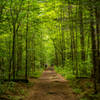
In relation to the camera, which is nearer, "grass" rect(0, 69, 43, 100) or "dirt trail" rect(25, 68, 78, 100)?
"grass" rect(0, 69, 43, 100)

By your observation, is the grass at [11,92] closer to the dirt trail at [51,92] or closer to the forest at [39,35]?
the forest at [39,35]

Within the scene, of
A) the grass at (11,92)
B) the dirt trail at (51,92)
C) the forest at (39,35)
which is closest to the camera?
the grass at (11,92)

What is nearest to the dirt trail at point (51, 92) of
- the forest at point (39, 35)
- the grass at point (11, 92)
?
the forest at point (39, 35)

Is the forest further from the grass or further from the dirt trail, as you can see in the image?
the dirt trail

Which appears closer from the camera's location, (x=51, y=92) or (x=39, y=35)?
(x=51, y=92)

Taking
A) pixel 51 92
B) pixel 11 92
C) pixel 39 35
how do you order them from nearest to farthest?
pixel 11 92 → pixel 51 92 → pixel 39 35

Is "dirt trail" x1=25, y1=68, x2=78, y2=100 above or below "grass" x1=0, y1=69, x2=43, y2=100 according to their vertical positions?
below

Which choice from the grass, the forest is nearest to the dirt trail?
the forest

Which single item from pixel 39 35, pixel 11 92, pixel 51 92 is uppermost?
pixel 39 35

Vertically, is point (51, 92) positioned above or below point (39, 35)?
below

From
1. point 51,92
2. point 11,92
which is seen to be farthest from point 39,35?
point 11,92

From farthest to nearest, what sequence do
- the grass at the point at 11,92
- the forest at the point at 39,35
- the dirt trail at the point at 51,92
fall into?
the forest at the point at 39,35 < the dirt trail at the point at 51,92 < the grass at the point at 11,92

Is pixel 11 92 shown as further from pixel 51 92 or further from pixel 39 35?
pixel 39 35

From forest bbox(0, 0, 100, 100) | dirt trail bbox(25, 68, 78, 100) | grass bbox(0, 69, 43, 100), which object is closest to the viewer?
grass bbox(0, 69, 43, 100)
